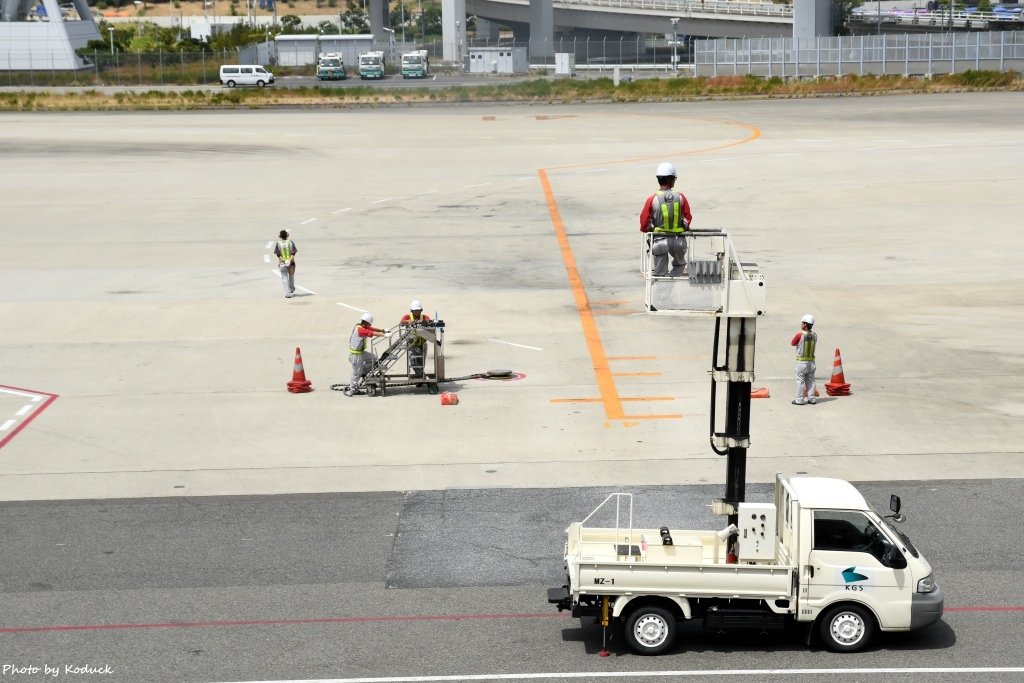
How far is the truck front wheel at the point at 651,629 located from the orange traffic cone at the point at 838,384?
10.8m

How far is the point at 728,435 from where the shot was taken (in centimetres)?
1375

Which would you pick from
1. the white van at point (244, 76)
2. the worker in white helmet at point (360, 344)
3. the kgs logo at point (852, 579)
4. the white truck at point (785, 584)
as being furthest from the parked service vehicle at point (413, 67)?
the kgs logo at point (852, 579)

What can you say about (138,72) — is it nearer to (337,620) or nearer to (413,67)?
(413,67)

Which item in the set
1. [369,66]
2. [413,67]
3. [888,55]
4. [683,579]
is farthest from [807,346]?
[413,67]

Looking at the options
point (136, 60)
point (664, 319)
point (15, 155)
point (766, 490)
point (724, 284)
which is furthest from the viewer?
point (136, 60)

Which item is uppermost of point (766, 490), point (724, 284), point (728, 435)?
point (724, 284)

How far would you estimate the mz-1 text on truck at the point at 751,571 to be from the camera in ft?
42.5

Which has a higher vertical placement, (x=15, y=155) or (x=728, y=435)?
(x=15, y=155)

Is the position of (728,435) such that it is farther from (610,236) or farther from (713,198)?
(713,198)

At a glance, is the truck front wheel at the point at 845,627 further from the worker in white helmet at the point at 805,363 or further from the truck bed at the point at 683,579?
the worker in white helmet at the point at 805,363

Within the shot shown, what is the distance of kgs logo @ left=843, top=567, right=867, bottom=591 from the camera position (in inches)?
513

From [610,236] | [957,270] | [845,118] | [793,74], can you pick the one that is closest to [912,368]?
[957,270]

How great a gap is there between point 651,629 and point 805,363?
9.97 meters

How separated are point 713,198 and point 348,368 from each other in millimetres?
21480
